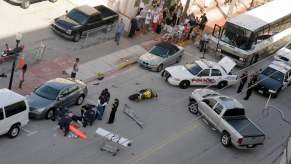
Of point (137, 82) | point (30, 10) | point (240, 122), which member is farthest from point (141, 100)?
point (30, 10)

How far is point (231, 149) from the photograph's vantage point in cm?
2595

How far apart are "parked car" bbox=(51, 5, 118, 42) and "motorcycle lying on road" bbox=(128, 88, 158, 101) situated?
6.73m

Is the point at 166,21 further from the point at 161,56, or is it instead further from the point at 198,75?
the point at 198,75

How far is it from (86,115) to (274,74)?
12365mm

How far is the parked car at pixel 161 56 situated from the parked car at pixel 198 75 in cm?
Result: 93

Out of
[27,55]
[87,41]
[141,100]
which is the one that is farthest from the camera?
[87,41]

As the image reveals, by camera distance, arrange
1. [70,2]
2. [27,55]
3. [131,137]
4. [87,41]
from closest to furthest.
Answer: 1. [131,137]
2. [27,55]
3. [87,41]
4. [70,2]

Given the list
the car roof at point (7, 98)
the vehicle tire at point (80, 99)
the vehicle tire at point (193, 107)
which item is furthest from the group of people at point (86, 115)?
the vehicle tire at point (193, 107)

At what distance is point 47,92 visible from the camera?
25.1 m

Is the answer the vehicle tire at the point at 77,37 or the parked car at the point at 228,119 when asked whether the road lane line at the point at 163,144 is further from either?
the vehicle tire at the point at 77,37

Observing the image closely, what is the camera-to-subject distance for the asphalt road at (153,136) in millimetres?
22891

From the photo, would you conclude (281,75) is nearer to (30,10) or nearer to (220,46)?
(220,46)

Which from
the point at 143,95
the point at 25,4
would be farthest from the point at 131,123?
the point at 25,4

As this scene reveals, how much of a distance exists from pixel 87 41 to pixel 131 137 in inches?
397
